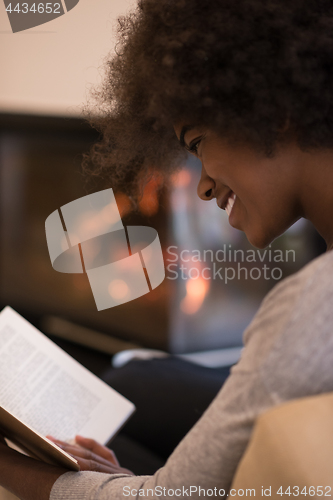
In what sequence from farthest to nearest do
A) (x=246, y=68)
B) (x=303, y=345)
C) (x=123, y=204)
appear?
(x=123, y=204) → (x=246, y=68) → (x=303, y=345)

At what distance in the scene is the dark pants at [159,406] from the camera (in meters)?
1.01

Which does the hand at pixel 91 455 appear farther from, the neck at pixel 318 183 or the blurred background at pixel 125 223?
the blurred background at pixel 125 223

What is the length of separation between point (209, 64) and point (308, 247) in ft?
3.81

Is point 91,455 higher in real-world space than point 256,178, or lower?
lower

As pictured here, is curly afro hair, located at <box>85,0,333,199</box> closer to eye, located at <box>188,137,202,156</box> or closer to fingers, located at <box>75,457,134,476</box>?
eye, located at <box>188,137,202,156</box>

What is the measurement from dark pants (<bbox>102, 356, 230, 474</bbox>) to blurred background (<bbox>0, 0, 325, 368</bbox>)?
0.50 metres

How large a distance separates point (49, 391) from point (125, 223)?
2.11 ft

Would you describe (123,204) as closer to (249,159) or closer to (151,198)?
(151,198)

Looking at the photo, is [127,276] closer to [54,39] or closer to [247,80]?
[54,39]

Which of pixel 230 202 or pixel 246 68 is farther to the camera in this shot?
pixel 230 202

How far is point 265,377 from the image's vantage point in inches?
12.8

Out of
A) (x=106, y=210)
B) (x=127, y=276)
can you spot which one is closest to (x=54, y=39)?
(x=106, y=210)

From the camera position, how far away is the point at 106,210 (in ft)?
3.88

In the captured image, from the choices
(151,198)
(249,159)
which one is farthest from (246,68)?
(151,198)
